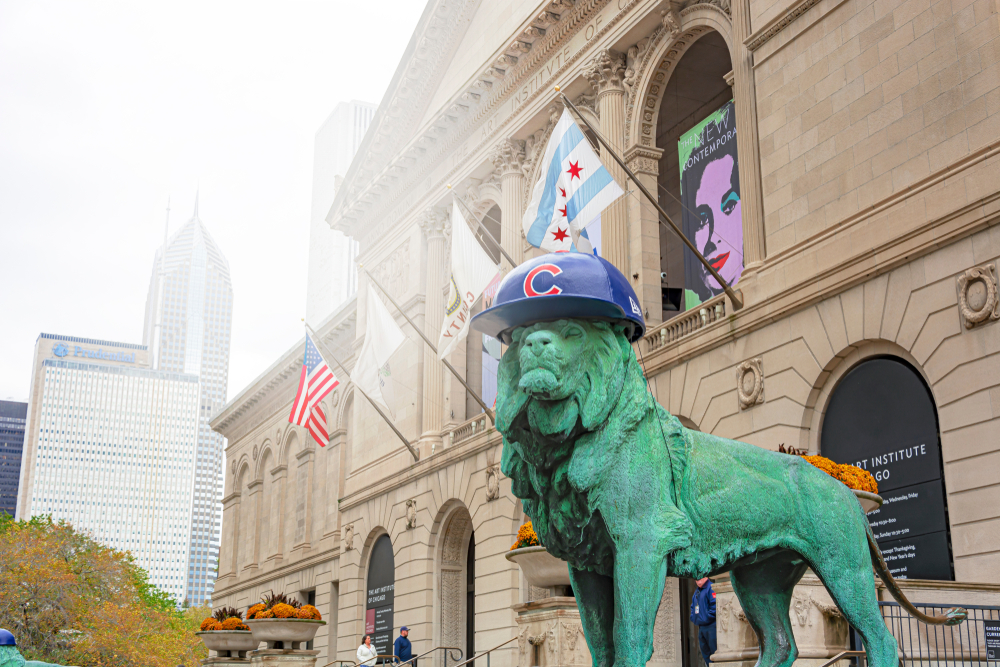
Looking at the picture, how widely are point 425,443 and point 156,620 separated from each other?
26018mm

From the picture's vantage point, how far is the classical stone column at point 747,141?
20.2 m

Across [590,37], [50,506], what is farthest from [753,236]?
[50,506]

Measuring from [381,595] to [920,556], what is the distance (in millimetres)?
23111

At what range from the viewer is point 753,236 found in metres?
20.2

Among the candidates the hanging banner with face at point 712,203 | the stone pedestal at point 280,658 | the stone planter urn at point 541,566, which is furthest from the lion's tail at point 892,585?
the stone pedestal at point 280,658

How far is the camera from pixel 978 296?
49.2ft

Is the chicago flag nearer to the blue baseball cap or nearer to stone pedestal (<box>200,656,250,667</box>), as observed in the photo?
the blue baseball cap

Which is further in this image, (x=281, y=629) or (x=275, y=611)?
(x=275, y=611)

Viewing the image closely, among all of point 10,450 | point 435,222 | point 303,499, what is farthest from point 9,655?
point 10,450

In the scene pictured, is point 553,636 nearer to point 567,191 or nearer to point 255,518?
point 567,191

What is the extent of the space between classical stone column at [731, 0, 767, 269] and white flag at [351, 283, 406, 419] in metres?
11.1

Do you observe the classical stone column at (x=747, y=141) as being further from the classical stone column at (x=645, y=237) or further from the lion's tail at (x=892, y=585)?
the lion's tail at (x=892, y=585)

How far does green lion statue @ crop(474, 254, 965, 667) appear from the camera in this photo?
5262mm

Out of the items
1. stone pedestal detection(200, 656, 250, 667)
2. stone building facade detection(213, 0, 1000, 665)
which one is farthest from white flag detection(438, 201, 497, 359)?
stone pedestal detection(200, 656, 250, 667)
